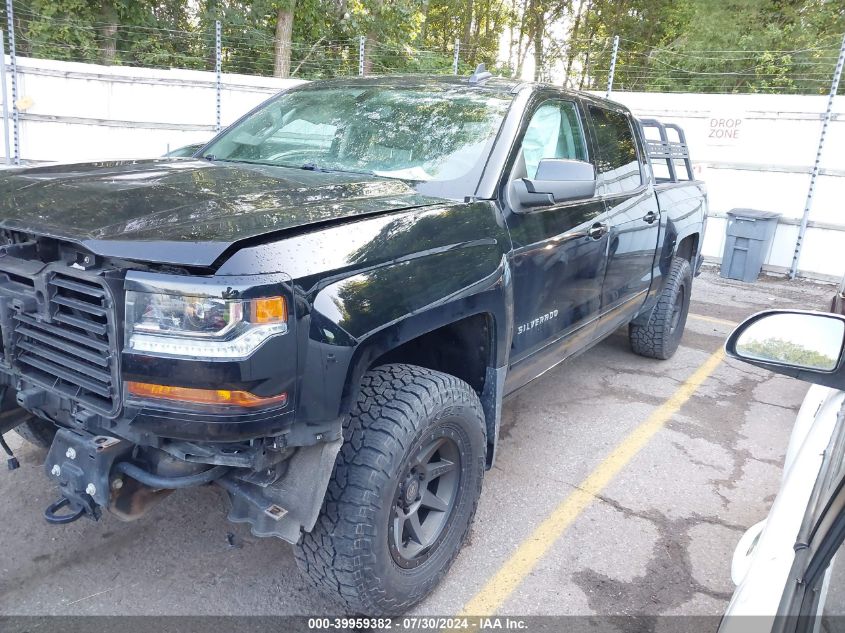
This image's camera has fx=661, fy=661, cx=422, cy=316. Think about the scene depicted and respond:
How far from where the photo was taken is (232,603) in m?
2.55

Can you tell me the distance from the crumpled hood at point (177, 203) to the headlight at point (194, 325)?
0.38 feet

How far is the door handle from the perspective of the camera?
11.8ft

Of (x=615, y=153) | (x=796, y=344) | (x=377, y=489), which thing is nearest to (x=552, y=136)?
(x=615, y=153)

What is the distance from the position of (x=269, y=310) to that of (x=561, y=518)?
2078mm

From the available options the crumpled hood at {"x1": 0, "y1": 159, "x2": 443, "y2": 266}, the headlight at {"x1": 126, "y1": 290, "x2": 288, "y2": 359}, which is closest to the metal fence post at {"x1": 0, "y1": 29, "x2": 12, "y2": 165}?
the crumpled hood at {"x1": 0, "y1": 159, "x2": 443, "y2": 266}

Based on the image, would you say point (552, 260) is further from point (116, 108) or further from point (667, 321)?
point (116, 108)

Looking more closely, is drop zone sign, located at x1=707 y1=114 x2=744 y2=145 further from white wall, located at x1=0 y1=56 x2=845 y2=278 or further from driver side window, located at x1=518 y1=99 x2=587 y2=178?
driver side window, located at x1=518 y1=99 x2=587 y2=178

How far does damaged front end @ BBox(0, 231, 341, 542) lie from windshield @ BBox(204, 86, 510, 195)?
135 centimetres

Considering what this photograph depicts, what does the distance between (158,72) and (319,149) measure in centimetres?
895

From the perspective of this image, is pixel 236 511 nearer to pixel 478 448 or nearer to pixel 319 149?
pixel 478 448

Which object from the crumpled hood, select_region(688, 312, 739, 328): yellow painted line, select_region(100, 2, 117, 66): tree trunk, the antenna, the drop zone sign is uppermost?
select_region(100, 2, 117, 66): tree trunk

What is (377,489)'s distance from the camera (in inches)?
86.9

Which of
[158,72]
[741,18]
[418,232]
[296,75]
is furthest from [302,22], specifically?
[418,232]

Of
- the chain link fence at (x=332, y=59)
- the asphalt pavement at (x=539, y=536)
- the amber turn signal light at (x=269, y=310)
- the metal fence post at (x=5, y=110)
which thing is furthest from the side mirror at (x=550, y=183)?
the chain link fence at (x=332, y=59)
